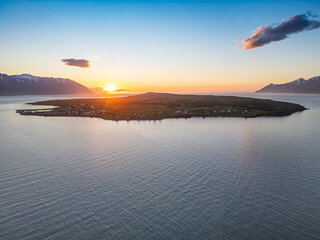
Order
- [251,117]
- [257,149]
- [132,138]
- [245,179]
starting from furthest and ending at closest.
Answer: [251,117], [132,138], [257,149], [245,179]

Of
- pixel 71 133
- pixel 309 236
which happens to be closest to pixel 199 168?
pixel 309 236

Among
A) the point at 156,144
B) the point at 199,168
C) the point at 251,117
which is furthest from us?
the point at 251,117

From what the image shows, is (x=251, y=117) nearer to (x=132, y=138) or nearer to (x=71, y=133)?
(x=132, y=138)

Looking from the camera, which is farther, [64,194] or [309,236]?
[64,194]

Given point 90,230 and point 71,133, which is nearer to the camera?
point 90,230

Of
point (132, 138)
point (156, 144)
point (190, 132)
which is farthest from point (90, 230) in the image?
point (190, 132)

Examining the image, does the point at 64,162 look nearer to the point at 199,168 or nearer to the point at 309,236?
the point at 199,168
